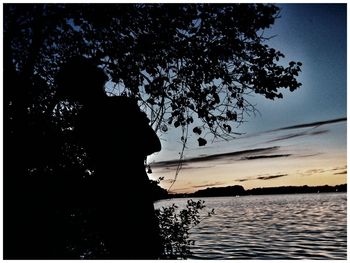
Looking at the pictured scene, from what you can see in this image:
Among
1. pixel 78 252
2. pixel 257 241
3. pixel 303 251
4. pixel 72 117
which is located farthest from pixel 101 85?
pixel 257 241

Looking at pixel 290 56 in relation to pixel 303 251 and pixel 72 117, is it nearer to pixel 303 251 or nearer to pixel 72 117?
pixel 72 117

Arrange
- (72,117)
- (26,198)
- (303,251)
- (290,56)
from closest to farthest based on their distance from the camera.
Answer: (26,198)
(72,117)
(290,56)
(303,251)

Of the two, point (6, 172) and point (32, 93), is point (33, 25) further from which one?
point (6, 172)

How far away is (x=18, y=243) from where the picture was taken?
218 inches

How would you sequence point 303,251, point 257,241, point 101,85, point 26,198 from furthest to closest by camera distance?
point 257,241, point 303,251, point 26,198, point 101,85

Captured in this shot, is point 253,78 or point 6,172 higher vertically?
point 253,78

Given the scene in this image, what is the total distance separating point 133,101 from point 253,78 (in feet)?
7.88

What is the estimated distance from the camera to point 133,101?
206 inches

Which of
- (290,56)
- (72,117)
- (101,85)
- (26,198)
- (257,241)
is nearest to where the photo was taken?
(101,85)

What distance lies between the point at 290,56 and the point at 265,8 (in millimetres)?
992

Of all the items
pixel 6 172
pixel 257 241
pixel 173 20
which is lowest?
pixel 257 241

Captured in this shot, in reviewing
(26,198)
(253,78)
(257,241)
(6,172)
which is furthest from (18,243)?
(257,241)

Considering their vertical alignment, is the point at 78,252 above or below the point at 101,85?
below

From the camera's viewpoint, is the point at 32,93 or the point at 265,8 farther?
the point at 265,8
